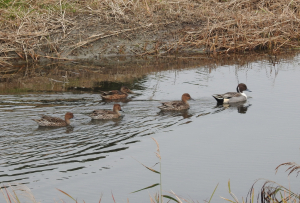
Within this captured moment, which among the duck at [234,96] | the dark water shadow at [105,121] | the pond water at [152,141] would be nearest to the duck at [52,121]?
the pond water at [152,141]

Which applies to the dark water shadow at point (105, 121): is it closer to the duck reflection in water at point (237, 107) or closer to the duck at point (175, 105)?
the duck at point (175, 105)

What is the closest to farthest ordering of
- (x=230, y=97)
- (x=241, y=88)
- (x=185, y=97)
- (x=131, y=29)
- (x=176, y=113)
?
(x=176, y=113)
(x=185, y=97)
(x=230, y=97)
(x=241, y=88)
(x=131, y=29)

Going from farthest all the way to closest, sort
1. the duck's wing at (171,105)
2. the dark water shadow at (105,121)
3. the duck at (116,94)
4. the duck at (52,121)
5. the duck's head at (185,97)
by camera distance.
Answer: the duck at (116,94) < the duck's head at (185,97) < the duck's wing at (171,105) < the dark water shadow at (105,121) < the duck at (52,121)

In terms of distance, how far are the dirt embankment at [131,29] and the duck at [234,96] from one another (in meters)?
4.92

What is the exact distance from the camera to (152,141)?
874 cm

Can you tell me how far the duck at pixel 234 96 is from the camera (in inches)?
467

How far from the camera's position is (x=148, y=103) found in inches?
461

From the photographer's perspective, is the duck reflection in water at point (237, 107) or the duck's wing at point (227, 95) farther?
the duck's wing at point (227, 95)

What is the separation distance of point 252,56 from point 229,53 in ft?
2.75

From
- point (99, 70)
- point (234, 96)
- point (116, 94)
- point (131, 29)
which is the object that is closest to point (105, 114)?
point (116, 94)

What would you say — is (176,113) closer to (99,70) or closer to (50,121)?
(50,121)

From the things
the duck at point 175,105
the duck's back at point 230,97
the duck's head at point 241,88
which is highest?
the duck's head at point 241,88

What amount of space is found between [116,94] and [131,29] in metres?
5.63

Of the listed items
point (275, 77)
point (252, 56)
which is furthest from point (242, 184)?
point (252, 56)
